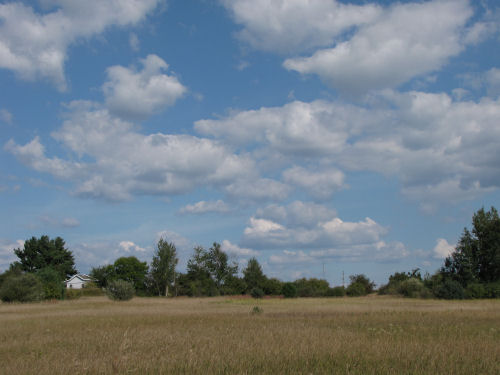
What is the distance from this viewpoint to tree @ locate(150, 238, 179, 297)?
7606cm

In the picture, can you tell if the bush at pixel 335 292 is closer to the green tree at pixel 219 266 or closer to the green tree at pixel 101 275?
the green tree at pixel 219 266

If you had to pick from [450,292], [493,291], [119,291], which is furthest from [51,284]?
[493,291]

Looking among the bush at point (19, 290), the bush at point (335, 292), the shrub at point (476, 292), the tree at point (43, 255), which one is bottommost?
the bush at point (335, 292)

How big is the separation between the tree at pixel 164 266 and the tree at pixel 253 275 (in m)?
14.2

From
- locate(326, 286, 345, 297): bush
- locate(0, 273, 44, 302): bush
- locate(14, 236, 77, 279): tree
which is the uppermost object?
locate(14, 236, 77, 279): tree

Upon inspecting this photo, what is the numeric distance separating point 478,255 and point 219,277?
43310mm

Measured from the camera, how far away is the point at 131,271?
82375 millimetres

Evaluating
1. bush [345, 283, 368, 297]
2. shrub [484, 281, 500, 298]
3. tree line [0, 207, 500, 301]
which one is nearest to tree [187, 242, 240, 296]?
tree line [0, 207, 500, 301]

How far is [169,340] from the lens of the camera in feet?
33.1

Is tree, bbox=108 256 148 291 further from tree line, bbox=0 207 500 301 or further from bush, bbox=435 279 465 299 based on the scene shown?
bush, bbox=435 279 465 299

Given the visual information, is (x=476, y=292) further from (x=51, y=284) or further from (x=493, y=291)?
(x=51, y=284)

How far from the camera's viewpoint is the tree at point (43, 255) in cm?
7325

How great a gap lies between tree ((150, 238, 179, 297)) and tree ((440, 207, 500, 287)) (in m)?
45.8

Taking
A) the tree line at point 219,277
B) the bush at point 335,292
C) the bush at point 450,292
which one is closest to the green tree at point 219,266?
the tree line at point 219,277
